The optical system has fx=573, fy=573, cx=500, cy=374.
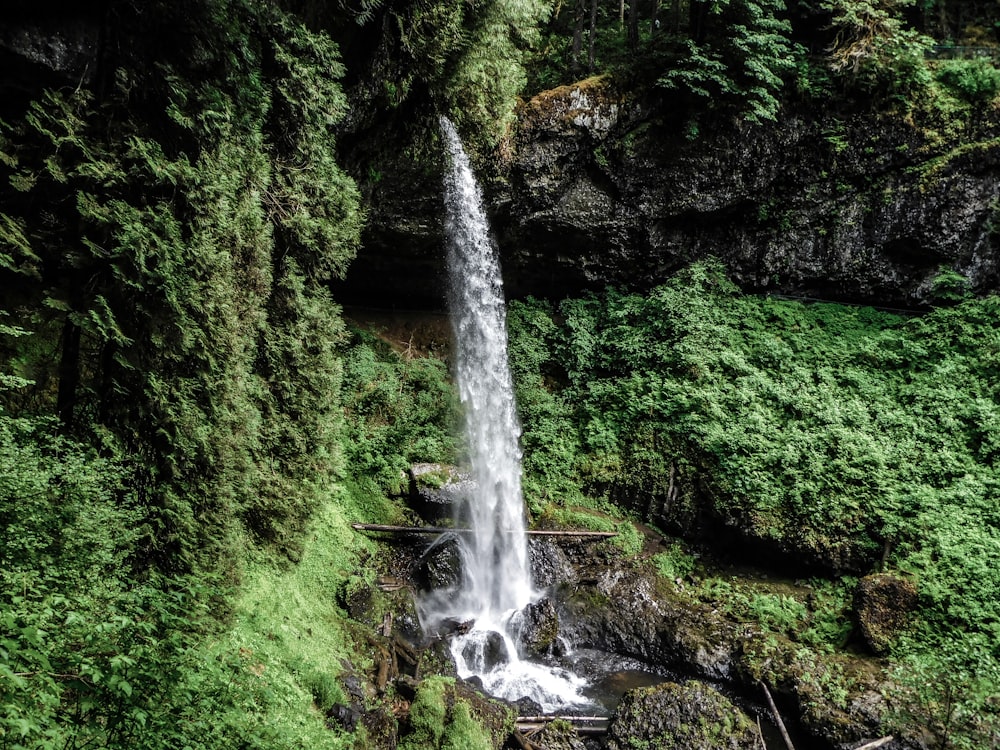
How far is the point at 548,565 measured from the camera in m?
9.45

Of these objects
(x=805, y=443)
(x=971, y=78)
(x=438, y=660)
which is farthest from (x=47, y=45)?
(x=971, y=78)

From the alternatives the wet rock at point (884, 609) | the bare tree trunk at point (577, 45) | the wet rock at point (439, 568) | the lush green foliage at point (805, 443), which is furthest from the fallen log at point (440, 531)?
the bare tree trunk at point (577, 45)

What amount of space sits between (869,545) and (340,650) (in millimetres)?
7536

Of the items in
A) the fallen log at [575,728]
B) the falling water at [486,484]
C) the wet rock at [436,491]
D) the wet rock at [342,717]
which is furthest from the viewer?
the wet rock at [436,491]

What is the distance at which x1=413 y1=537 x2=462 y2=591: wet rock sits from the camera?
875 cm

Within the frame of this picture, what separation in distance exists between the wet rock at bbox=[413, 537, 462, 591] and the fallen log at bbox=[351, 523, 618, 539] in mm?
283

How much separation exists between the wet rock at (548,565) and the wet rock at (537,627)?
0.80 m

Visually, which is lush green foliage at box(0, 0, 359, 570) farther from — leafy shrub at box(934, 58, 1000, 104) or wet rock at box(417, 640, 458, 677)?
leafy shrub at box(934, 58, 1000, 104)

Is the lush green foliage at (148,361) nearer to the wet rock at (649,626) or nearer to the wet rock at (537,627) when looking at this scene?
the wet rock at (537,627)

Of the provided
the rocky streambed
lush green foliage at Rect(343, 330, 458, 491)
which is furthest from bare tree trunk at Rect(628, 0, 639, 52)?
the rocky streambed

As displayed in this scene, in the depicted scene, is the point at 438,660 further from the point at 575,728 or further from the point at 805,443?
the point at 805,443

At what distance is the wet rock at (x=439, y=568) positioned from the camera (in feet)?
28.7

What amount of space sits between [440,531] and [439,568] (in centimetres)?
64

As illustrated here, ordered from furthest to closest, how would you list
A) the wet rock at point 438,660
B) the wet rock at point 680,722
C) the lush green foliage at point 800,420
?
the lush green foliage at point 800,420
the wet rock at point 438,660
the wet rock at point 680,722
